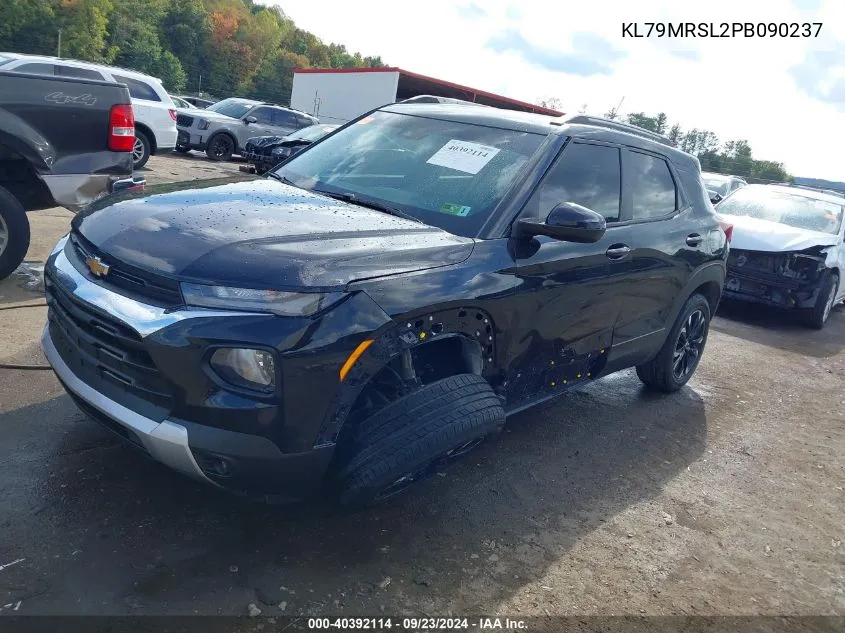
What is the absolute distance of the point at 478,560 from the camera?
3.07 metres

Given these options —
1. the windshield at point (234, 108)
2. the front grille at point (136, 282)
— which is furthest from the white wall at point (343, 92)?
the front grille at point (136, 282)

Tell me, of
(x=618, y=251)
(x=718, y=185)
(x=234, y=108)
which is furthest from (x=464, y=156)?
(x=234, y=108)

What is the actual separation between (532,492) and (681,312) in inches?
81.3

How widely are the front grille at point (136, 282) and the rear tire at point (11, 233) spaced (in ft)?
9.50

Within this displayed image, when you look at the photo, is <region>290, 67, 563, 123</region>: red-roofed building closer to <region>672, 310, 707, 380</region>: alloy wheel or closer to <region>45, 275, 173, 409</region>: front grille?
<region>672, 310, 707, 380</region>: alloy wheel

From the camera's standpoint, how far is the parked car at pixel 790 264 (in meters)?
8.68

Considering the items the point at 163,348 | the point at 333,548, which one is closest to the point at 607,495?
the point at 333,548

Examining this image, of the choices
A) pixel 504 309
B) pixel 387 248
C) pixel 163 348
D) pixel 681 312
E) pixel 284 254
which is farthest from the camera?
pixel 681 312

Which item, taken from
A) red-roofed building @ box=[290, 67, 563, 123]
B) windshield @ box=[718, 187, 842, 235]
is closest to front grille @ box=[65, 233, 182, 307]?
windshield @ box=[718, 187, 842, 235]

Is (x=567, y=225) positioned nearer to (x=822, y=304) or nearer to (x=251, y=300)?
(x=251, y=300)

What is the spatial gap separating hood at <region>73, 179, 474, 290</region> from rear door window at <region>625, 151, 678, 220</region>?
1612 mm

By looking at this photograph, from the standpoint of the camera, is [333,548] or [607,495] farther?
[607,495]

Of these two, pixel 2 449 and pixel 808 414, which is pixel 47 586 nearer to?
pixel 2 449

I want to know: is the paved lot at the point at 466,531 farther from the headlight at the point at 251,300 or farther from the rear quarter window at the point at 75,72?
the rear quarter window at the point at 75,72
